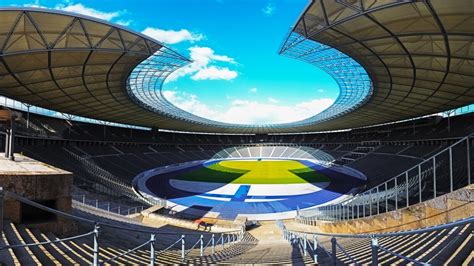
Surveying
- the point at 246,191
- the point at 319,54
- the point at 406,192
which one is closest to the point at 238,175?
the point at 246,191

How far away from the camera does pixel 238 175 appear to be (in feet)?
191

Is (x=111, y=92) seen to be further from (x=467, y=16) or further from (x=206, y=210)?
(x=467, y=16)

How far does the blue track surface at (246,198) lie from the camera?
107ft

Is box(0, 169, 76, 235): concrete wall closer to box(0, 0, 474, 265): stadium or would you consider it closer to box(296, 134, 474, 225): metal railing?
box(0, 0, 474, 265): stadium

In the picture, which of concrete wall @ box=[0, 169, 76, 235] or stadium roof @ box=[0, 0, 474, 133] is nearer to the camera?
concrete wall @ box=[0, 169, 76, 235]

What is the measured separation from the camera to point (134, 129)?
6994 centimetres

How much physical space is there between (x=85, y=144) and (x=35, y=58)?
112 feet

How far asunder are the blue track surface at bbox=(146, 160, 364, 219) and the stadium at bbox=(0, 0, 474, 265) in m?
0.25

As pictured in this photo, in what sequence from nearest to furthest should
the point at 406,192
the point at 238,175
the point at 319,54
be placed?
the point at 406,192 < the point at 319,54 < the point at 238,175

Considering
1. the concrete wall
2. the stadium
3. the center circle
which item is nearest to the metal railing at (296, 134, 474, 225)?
the stadium

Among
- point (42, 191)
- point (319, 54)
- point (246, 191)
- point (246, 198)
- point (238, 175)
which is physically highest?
point (319, 54)

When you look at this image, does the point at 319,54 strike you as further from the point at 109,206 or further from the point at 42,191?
the point at 42,191

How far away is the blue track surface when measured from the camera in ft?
107

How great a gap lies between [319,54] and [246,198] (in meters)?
20.5
